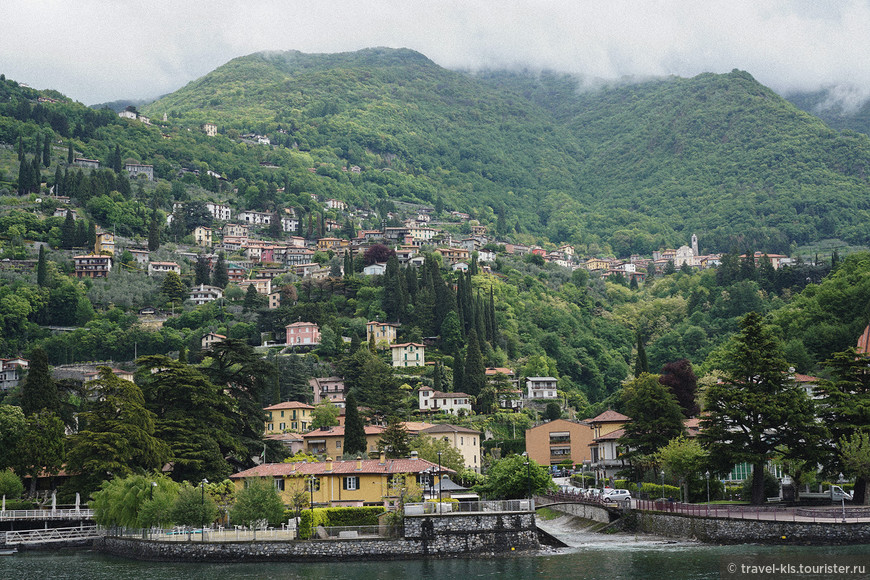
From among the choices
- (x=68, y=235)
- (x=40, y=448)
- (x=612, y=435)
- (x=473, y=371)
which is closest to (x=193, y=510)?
(x=40, y=448)

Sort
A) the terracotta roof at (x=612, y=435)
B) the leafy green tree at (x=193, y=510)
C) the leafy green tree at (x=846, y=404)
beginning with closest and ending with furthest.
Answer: the leafy green tree at (x=846, y=404)
the leafy green tree at (x=193, y=510)
the terracotta roof at (x=612, y=435)

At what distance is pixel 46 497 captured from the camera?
234 ft

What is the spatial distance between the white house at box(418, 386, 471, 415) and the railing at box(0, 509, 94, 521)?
164ft

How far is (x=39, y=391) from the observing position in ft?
254

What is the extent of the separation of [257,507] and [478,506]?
1228cm

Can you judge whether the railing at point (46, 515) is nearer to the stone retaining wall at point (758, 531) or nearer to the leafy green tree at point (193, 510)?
the leafy green tree at point (193, 510)

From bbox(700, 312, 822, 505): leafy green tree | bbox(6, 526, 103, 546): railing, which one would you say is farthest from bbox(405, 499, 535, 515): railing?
bbox(6, 526, 103, 546): railing

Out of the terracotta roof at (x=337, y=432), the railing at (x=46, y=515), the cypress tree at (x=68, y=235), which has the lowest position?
the railing at (x=46, y=515)

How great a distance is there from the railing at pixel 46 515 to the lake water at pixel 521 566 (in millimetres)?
7539

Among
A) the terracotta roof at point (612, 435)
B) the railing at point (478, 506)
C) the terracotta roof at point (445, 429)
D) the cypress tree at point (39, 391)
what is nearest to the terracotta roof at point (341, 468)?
the railing at point (478, 506)

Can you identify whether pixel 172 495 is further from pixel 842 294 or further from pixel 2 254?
pixel 2 254

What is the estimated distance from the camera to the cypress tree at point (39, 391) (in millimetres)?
76812

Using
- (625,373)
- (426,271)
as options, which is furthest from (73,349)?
(625,373)

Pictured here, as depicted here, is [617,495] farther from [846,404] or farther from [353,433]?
[353,433]
